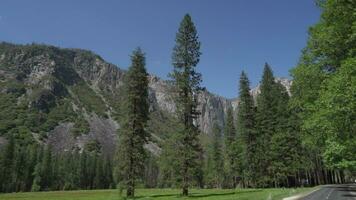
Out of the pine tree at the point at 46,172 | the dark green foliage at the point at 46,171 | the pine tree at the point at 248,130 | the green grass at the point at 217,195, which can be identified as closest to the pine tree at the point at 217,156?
the pine tree at the point at 248,130

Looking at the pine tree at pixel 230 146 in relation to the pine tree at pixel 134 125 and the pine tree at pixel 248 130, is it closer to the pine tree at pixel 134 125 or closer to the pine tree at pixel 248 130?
the pine tree at pixel 248 130

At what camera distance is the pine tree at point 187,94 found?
119ft

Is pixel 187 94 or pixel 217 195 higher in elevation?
pixel 187 94

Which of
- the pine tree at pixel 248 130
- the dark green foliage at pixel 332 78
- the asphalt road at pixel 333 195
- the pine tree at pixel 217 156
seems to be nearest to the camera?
the dark green foliage at pixel 332 78

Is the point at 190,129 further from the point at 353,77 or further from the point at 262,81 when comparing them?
the point at 262,81

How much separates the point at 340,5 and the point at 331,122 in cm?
578

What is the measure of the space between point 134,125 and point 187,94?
7792mm

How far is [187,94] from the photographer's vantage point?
38688 mm

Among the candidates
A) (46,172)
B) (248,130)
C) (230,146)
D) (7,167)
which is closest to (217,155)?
(230,146)

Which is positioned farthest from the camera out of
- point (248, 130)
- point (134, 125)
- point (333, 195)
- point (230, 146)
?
point (230, 146)

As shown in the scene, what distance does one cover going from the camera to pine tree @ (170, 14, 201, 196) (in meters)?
36.4

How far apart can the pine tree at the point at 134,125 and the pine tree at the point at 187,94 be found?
568 cm

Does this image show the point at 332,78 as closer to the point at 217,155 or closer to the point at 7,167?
the point at 217,155

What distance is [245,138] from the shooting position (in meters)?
59.2
